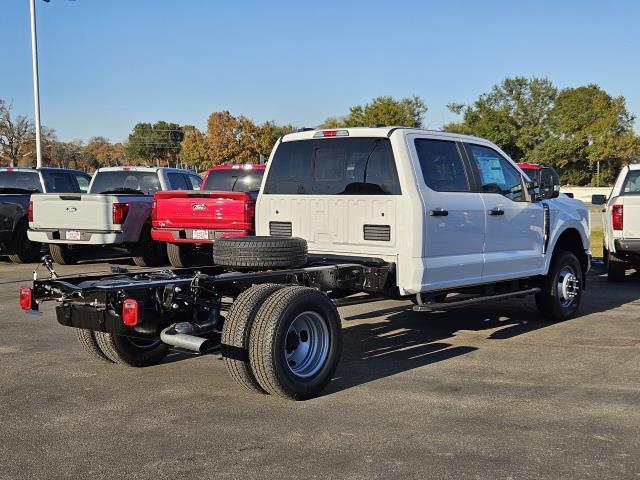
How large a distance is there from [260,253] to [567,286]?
172 inches

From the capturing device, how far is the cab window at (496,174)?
7.47m

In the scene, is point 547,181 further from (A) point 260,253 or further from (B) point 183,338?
(B) point 183,338

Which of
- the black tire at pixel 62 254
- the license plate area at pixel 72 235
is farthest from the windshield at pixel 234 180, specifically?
the black tire at pixel 62 254

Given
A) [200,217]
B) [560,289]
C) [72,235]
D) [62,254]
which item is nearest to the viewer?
[560,289]

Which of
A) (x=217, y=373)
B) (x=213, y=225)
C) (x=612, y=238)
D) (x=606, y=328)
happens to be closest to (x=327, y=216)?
(x=217, y=373)

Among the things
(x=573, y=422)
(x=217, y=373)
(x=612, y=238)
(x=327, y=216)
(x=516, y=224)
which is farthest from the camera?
(x=612, y=238)

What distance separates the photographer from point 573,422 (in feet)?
16.0

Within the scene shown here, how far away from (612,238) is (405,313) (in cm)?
405

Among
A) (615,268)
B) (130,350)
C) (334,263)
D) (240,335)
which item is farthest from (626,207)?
(130,350)

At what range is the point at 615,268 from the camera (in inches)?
464

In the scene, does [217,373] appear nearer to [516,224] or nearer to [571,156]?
[516,224]

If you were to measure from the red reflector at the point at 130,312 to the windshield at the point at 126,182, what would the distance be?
9.37 meters

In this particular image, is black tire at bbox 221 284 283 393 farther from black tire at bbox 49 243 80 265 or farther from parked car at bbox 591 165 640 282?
black tire at bbox 49 243 80 265

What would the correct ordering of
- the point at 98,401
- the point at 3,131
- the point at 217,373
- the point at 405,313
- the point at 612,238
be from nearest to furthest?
the point at 98,401 < the point at 217,373 < the point at 405,313 < the point at 612,238 < the point at 3,131
